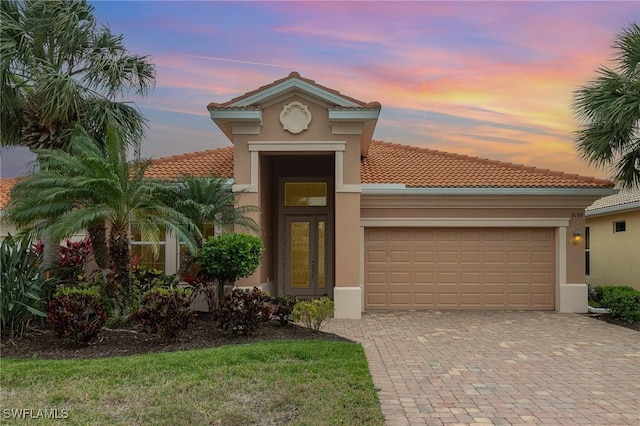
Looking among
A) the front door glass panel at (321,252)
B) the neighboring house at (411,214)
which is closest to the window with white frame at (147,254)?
the neighboring house at (411,214)

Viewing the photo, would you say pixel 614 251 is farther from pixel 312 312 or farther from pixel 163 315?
pixel 163 315

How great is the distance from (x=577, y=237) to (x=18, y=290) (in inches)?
551

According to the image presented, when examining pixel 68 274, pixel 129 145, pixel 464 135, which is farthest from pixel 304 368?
pixel 464 135

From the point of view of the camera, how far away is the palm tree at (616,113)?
1149 centimetres

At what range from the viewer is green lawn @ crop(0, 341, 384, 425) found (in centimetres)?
538

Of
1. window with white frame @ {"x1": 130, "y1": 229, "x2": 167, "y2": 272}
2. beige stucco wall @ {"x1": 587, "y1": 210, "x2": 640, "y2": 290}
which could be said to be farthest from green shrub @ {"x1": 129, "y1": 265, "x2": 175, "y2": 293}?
beige stucco wall @ {"x1": 587, "y1": 210, "x2": 640, "y2": 290}

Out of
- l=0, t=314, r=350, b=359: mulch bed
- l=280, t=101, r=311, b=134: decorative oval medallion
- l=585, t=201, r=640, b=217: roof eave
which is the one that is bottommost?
l=0, t=314, r=350, b=359: mulch bed

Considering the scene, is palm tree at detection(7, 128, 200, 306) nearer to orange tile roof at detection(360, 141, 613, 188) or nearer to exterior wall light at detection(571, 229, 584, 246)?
orange tile roof at detection(360, 141, 613, 188)

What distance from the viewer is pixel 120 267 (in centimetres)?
1000

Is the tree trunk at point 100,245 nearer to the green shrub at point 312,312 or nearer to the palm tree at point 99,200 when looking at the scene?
the palm tree at point 99,200

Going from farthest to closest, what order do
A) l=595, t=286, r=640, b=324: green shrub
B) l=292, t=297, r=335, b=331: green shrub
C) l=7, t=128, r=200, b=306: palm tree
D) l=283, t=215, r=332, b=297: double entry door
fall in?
1. l=283, t=215, r=332, b=297: double entry door
2. l=595, t=286, r=640, b=324: green shrub
3. l=292, t=297, r=335, b=331: green shrub
4. l=7, t=128, r=200, b=306: palm tree

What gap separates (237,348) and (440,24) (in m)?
9.09

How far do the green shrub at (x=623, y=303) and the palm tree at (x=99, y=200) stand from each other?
1073 cm

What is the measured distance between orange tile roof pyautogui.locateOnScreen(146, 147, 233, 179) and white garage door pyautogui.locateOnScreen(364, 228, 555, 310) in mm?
4848
